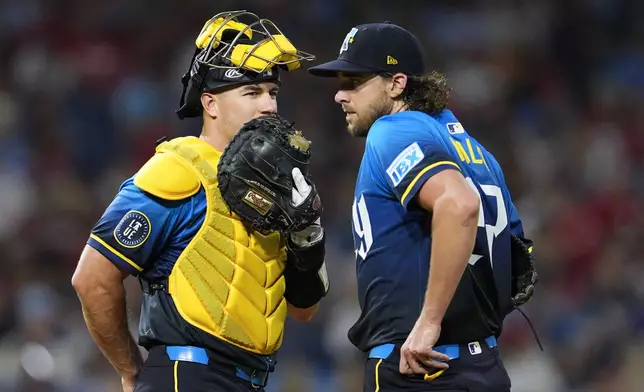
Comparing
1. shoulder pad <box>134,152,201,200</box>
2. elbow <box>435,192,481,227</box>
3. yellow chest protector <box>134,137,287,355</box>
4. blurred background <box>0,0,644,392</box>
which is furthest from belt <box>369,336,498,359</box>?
blurred background <box>0,0,644,392</box>

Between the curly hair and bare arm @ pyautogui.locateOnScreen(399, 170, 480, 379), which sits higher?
the curly hair

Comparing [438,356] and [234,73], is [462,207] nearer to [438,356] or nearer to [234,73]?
[438,356]

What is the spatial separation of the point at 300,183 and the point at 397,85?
62 centimetres

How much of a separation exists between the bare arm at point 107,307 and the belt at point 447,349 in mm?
829

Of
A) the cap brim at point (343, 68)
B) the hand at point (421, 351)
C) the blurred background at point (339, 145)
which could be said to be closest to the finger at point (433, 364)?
the hand at point (421, 351)

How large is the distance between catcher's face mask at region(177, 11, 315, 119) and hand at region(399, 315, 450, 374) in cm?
101

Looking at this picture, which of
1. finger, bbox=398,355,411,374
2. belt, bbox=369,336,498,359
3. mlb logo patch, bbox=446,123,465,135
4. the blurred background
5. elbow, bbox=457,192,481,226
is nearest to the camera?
elbow, bbox=457,192,481,226

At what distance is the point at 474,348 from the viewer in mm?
3537

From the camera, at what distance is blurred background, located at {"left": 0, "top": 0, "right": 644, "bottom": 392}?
279 inches

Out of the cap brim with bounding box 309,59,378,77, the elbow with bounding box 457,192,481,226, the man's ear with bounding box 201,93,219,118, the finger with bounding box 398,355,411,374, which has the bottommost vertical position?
the finger with bounding box 398,355,411,374

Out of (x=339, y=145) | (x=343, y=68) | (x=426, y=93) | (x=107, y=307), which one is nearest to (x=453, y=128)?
(x=426, y=93)

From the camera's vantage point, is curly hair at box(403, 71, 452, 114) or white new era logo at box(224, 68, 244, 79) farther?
curly hair at box(403, 71, 452, 114)

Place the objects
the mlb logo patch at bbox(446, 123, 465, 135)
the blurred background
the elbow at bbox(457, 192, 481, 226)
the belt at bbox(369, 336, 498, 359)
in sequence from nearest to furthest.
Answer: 1. the elbow at bbox(457, 192, 481, 226)
2. the belt at bbox(369, 336, 498, 359)
3. the mlb logo patch at bbox(446, 123, 465, 135)
4. the blurred background

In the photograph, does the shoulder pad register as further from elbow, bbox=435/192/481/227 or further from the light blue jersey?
elbow, bbox=435/192/481/227
